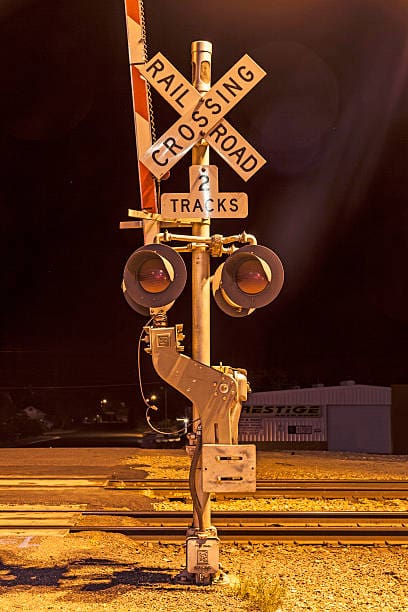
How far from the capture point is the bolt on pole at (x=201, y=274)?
6.99m

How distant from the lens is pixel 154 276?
21.5 ft

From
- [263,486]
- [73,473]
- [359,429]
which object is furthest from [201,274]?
[359,429]

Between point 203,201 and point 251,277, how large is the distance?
41.0 inches

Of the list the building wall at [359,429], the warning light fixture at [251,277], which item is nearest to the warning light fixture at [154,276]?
the warning light fixture at [251,277]

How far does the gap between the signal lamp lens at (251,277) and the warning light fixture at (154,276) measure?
1.81ft

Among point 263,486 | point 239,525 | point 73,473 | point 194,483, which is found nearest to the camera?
point 194,483

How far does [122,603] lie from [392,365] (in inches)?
2370

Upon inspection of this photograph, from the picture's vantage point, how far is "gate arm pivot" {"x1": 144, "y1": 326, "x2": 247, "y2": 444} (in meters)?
6.64

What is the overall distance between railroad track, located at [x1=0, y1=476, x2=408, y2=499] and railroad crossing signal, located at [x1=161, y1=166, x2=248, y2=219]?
8.00 metres

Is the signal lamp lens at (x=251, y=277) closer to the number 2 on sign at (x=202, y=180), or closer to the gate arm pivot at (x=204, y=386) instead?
the gate arm pivot at (x=204, y=386)

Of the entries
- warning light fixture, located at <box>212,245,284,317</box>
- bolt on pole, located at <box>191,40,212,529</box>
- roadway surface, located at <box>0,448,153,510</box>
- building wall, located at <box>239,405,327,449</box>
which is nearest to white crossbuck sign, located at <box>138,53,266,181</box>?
bolt on pole, located at <box>191,40,212,529</box>

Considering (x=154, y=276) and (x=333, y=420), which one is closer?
(x=154, y=276)

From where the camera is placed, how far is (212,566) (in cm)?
691

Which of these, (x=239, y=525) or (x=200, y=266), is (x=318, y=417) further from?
(x=200, y=266)
